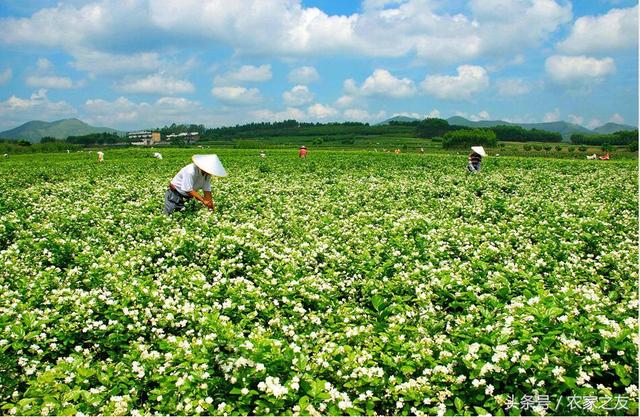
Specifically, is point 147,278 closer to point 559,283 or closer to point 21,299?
point 21,299

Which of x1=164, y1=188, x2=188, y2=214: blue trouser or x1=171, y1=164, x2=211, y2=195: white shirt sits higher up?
x1=171, y1=164, x2=211, y2=195: white shirt

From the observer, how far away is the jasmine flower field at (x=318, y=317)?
438cm

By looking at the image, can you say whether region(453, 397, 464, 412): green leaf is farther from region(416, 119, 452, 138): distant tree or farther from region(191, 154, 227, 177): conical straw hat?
region(416, 119, 452, 138): distant tree

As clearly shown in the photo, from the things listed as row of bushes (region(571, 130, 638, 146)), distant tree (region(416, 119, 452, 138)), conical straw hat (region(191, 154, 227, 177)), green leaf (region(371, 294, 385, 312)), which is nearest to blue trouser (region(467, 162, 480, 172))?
conical straw hat (region(191, 154, 227, 177))

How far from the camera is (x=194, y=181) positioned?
41.9 ft

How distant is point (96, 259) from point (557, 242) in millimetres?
9959

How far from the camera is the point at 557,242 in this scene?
9.71m

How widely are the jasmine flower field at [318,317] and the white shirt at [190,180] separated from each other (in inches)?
33.7

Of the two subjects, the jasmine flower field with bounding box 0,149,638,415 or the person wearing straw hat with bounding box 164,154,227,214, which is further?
the person wearing straw hat with bounding box 164,154,227,214

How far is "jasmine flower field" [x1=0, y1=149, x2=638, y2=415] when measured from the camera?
14.4ft

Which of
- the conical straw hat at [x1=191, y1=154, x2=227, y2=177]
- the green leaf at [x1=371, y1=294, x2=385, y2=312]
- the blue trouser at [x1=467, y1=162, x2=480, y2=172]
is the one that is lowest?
the green leaf at [x1=371, y1=294, x2=385, y2=312]

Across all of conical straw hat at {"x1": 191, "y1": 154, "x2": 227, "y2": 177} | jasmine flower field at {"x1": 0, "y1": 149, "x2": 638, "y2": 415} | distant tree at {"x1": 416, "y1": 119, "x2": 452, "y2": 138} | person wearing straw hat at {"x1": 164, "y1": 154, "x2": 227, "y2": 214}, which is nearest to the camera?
jasmine flower field at {"x1": 0, "y1": 149, "x2": 638, "y2": 415}

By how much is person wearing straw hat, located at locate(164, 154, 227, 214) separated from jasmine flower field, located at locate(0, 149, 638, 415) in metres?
0.72

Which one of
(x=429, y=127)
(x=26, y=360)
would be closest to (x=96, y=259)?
(x=26, y=360)
